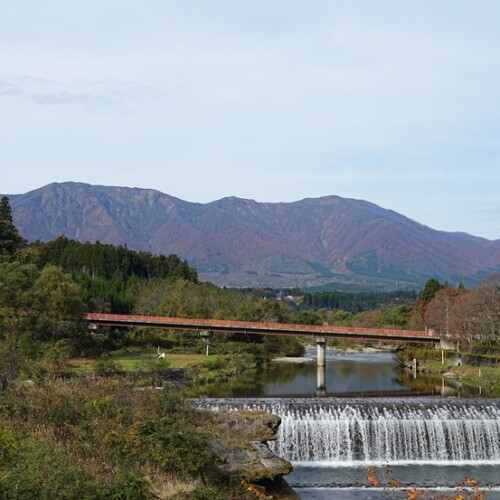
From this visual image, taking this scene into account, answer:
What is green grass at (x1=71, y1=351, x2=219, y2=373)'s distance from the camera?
164 ft

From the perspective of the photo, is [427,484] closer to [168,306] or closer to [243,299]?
[168,306]

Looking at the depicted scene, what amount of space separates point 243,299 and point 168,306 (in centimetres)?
1227

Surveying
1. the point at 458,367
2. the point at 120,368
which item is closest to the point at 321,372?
the point at 458,367

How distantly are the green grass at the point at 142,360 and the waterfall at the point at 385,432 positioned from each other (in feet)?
65.7

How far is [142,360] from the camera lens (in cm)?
5225

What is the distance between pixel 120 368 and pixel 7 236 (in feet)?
149

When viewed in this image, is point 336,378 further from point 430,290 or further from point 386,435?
point 430,290

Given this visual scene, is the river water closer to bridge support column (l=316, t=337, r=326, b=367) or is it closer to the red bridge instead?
the red bridge

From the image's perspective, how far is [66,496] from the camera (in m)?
12.3

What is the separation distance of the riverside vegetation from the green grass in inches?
6.5

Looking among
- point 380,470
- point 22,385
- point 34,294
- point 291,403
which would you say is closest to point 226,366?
point 34,294

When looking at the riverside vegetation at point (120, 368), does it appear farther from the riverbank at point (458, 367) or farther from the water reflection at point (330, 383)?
the water reflection at point (330, 383)

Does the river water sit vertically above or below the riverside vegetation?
below

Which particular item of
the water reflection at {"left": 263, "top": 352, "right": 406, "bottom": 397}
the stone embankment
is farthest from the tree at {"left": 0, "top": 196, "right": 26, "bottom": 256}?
the stone embankment
